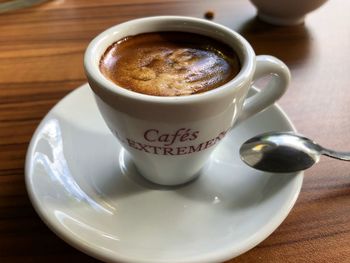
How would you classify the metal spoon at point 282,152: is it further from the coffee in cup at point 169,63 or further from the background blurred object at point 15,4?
the background blurred object at point 15,4

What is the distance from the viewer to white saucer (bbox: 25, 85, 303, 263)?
0.55m

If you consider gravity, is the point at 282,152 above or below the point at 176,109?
below

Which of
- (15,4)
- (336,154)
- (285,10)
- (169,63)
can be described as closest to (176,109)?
(169,63)

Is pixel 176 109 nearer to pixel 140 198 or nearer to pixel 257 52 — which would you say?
pixel 140 198

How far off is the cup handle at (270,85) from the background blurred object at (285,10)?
0.53 meters

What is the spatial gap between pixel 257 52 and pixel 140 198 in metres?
0.58

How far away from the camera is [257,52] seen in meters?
1.07

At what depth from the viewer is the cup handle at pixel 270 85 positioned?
66 cm

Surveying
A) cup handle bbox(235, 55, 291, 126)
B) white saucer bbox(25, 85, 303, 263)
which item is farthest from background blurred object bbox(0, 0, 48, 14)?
cup handle bbox(235, 55, 291, 126)

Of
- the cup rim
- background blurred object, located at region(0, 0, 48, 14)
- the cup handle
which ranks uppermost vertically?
the cup rim

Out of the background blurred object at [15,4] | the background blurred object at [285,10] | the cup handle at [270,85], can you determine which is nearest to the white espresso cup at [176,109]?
the cup handle at [270,85]

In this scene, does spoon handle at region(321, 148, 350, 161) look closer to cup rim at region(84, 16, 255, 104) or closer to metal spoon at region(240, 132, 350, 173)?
metal spoon at region(240, 132, 350, 173)

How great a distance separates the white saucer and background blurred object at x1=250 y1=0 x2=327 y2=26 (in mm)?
485

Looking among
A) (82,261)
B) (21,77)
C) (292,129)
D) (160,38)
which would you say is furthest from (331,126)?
(21,77)
